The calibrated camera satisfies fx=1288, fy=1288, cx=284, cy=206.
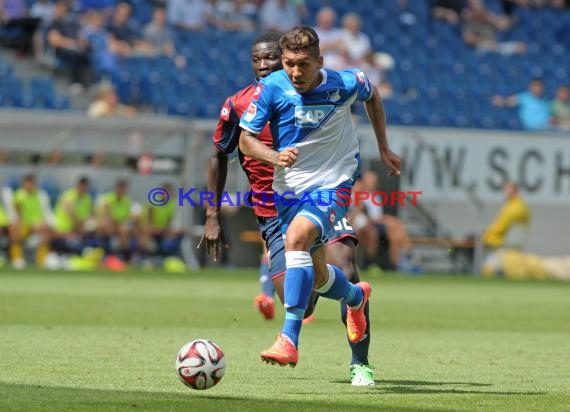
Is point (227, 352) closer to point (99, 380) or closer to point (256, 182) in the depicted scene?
point (256, 182)

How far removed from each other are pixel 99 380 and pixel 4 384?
0.62m

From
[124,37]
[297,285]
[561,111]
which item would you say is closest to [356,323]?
[297,285]

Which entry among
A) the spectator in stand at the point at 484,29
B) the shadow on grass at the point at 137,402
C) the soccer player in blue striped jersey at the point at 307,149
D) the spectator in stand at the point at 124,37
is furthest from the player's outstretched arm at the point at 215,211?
the spectator in stand at the point at 484,29

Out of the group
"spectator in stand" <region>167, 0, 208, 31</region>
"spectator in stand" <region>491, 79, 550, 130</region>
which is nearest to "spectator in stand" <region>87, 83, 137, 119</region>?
"spectator in stand" <region>167, 0, 208, 31</region>

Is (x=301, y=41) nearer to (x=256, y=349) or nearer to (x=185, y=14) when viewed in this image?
(x=256, y=349)

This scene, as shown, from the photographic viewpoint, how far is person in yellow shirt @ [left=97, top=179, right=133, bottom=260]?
22.8 meters

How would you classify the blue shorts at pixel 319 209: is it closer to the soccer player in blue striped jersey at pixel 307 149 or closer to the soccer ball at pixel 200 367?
the soccer player in blue striped jersey at pixel 307 149

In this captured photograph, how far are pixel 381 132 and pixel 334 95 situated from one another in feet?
1.82

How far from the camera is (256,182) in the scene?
8.99 meters

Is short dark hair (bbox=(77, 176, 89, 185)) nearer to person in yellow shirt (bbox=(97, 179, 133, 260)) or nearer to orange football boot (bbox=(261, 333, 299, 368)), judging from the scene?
person in yellow shirt (bbox=(97, 179, 133, 260))

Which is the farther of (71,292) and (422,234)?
(422,234)

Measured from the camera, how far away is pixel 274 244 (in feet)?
28.8

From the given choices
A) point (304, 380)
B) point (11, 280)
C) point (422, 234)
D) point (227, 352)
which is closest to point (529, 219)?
point (422, 234)

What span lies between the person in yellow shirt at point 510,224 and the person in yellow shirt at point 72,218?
7749mm
